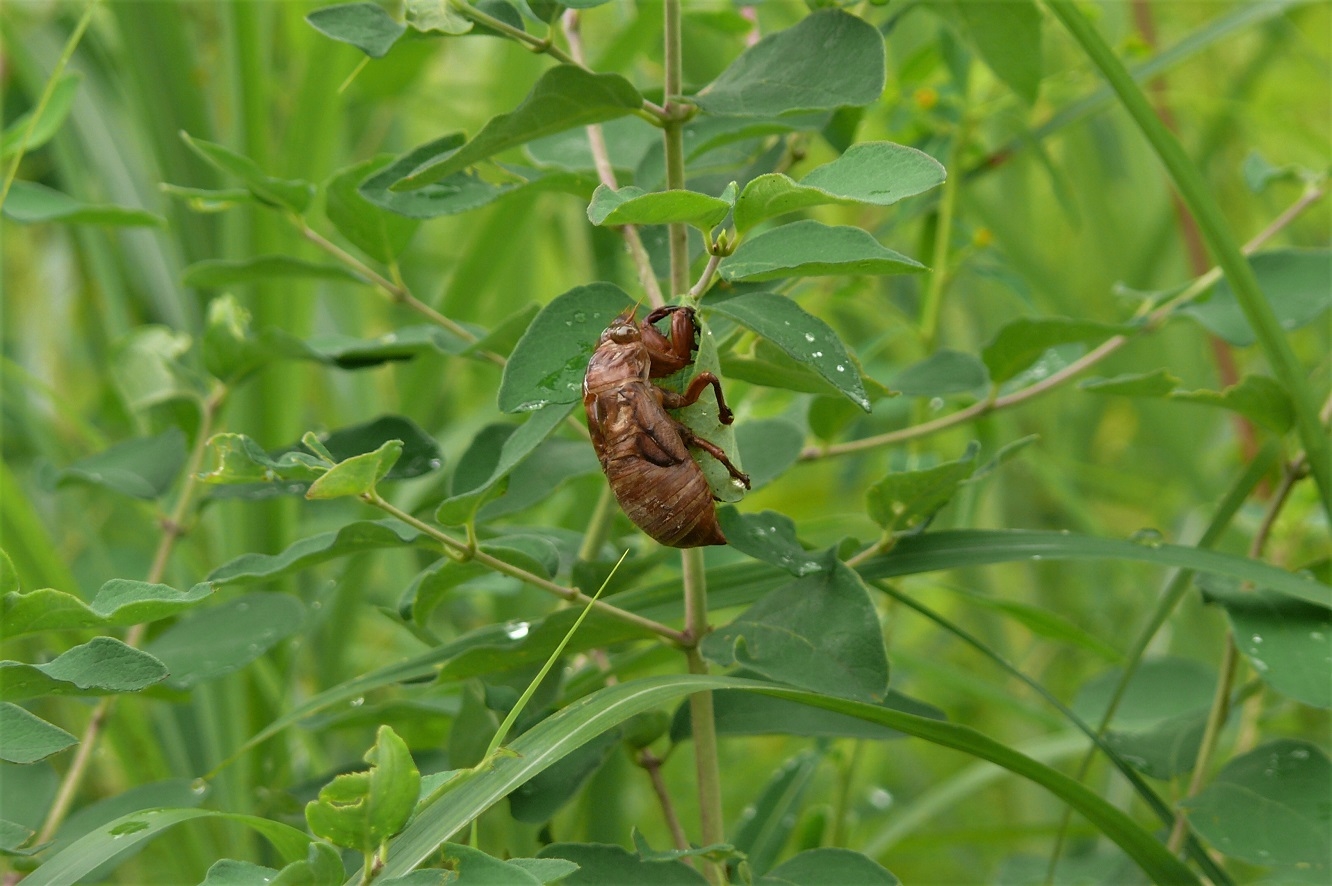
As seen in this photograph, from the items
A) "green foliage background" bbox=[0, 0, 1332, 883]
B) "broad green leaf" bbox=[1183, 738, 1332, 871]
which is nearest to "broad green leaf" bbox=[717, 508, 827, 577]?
"green foliage background" bbox=[0, 0, 1332, 883]

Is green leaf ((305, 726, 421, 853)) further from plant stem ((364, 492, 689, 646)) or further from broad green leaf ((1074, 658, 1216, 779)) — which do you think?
broad green leaf ((1074, 658, 1216, 779))

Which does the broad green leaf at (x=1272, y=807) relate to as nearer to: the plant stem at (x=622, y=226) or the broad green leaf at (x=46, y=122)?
the plant stem at (x=622, y=226)

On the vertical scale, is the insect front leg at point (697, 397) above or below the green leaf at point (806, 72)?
below

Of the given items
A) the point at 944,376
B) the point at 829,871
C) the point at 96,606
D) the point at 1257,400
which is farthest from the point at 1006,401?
the point at 96,606

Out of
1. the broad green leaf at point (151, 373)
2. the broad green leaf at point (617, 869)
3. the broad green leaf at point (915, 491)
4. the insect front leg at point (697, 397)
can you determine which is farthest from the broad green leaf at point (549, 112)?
the broad green leaf at point (151, 373)

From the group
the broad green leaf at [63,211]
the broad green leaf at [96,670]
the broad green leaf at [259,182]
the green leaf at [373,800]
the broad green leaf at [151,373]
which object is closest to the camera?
the green leaf at [373,800]
